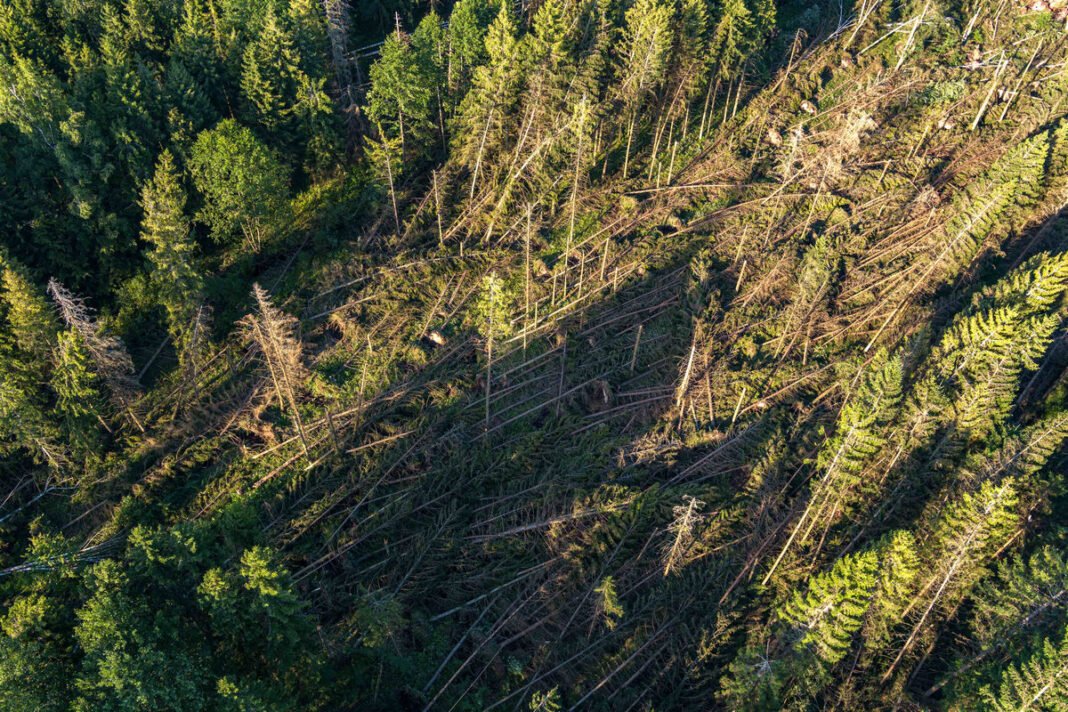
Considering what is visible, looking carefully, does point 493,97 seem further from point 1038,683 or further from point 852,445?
point 1038,683

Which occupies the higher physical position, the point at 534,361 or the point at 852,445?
the point at 852,445

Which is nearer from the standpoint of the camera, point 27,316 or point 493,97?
point 27,316

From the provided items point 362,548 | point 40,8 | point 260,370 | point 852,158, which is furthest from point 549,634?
point 40,8

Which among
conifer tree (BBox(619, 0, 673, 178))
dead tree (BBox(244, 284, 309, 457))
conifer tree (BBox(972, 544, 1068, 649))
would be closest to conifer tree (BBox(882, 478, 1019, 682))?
conifer tree (BBox(972, 544, 1068, 649))

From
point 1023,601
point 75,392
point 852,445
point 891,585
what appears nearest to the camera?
point 1023,601

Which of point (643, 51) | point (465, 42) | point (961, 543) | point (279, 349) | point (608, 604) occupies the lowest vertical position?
point (608, 604)

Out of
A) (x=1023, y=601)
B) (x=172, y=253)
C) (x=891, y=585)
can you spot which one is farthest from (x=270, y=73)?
(x=1023, y=601)
